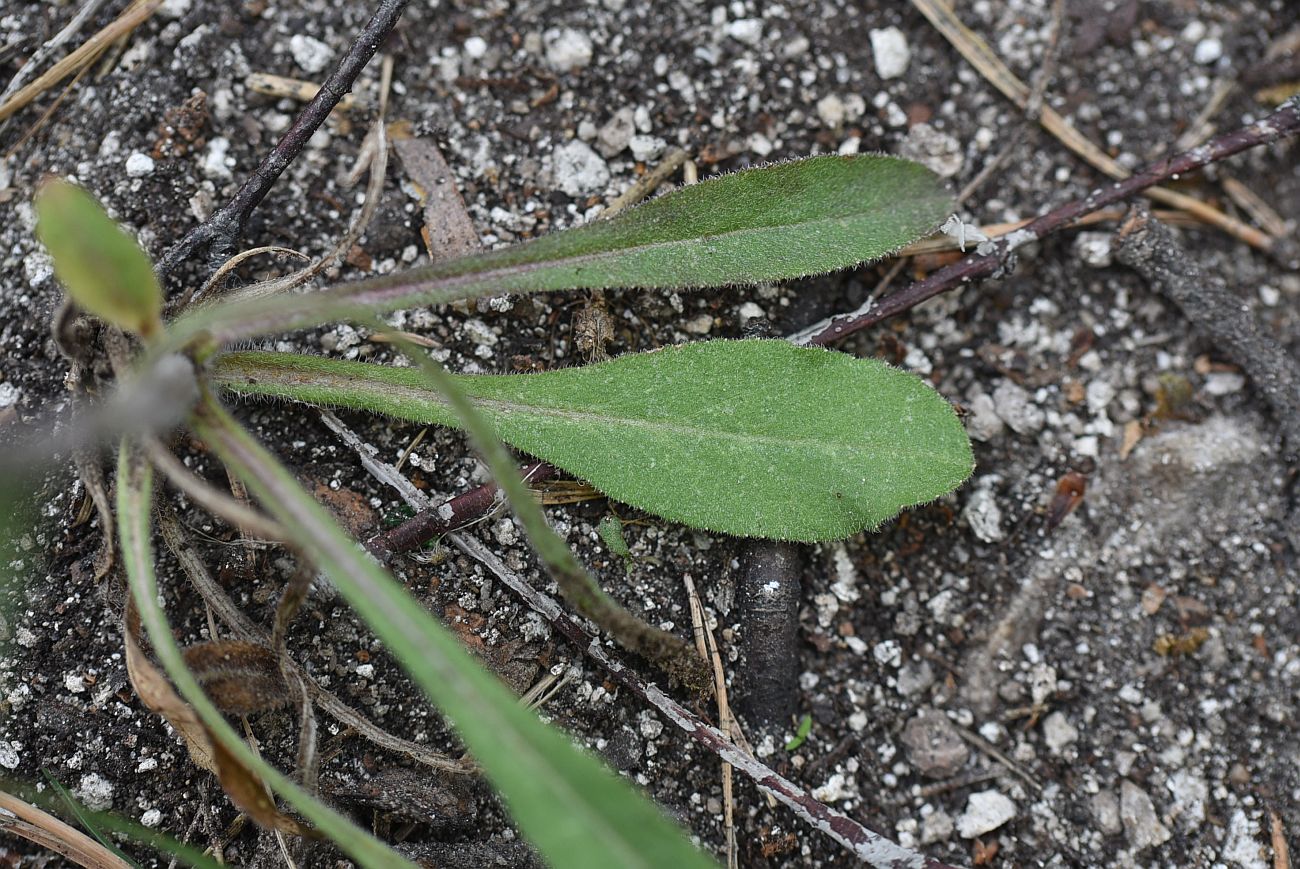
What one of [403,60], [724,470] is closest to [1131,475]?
[724,470]

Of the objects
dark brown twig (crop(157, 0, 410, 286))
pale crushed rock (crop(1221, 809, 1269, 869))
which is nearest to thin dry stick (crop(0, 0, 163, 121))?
dark brown twig (crop(157, 0, 410, 286))

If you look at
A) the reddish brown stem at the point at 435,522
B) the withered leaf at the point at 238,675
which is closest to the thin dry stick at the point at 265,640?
the withered leaf at the point at 238,675

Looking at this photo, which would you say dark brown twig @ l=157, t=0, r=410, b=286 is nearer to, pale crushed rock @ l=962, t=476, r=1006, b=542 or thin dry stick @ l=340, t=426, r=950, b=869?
thin dry stick @ l=340, t=426, r=950, b=869

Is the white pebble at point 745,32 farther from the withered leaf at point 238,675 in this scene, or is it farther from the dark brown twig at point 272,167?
the withered leaf at point 238,675

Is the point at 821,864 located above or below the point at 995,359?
below

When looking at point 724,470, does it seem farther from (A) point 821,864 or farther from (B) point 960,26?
(B) point 960,26

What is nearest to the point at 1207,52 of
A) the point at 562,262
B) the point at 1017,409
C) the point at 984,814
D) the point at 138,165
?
the point at 1017,409

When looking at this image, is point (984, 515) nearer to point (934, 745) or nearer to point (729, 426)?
point (934, 745)
